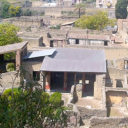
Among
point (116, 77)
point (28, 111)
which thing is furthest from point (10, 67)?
point (28, 111)

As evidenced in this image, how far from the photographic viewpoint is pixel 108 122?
640 inches

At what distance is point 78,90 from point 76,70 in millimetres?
1626

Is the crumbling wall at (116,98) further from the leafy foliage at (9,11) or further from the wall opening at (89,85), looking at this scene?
the leafy foliage at (9,11)

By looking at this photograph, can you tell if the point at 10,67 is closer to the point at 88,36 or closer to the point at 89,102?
the point at 89,102

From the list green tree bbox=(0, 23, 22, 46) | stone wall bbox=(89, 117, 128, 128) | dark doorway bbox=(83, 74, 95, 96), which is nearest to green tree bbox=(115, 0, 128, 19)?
green tree bbox=(0, 23, 22, 46)

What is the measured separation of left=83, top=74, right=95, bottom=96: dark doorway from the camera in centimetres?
2352

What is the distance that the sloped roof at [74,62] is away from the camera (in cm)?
2330

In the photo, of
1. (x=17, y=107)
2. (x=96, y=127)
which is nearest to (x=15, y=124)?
(x=17, y=107)

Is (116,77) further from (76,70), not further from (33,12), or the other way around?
(33,12)

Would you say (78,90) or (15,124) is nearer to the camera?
(15,124)

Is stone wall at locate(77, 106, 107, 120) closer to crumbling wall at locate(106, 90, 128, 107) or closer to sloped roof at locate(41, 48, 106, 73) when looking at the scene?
crumbling wall at locate(106, 90, 128, 107)

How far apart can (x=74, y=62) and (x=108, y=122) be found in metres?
8.90

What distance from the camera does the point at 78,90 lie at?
73.8ft

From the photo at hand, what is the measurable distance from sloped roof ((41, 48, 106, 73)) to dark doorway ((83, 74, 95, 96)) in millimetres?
1712
